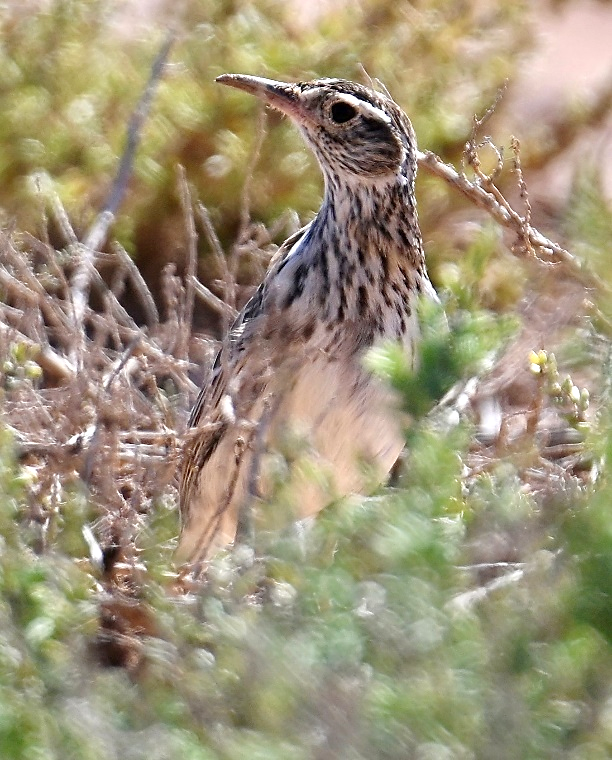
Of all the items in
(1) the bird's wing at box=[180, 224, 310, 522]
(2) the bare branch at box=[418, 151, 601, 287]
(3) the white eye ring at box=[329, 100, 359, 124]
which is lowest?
(1) the bird's wing at box=[180, 224, 310, 522]

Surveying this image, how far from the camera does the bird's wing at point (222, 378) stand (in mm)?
3574

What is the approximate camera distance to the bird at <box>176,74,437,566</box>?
359cm

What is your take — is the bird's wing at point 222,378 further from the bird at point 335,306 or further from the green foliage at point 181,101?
the green foliage at point 181,101

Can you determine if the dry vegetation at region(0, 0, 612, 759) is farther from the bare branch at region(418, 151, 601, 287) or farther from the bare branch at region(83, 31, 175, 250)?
the bare branch at region(83, 31, 175, 250)

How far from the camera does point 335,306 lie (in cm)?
363

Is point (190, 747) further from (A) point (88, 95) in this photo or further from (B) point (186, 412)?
(A) point (88, 95)

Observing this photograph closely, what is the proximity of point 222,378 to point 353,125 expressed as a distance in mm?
792

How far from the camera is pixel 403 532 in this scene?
5.74 feet

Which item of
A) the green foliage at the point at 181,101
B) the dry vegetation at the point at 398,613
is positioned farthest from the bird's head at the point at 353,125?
the green foliage at the point at 181,101

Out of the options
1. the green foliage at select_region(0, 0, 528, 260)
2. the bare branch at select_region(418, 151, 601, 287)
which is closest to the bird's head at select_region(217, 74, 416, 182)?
the bare branch at select_region(418, 151, 601, 287)

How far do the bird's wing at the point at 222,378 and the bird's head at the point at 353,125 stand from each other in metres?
0.33

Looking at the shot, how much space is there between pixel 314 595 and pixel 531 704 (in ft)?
1.14

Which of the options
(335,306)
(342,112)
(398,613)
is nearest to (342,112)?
(342,112)

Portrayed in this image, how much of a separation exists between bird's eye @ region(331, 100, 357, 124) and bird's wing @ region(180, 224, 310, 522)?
1.26 ft
